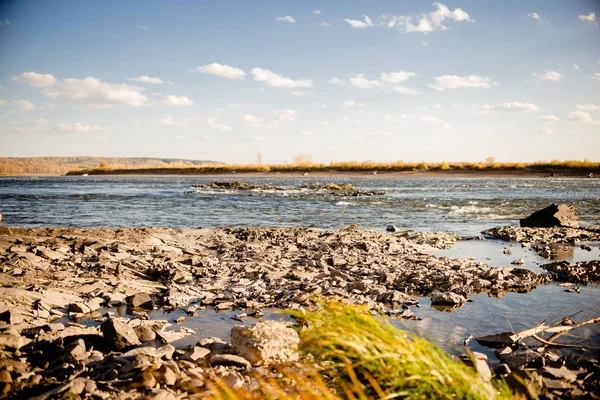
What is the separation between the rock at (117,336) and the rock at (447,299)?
17.0ft

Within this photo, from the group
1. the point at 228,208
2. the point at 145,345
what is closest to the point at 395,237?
the point at 145,345

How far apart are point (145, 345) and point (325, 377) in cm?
264

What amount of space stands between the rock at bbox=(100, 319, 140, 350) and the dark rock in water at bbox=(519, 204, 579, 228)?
17366mm

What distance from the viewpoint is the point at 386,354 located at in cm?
281

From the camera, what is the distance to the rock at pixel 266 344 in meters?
4.53

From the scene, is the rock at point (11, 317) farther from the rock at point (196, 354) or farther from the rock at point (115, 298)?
the rock at point (196, 354)

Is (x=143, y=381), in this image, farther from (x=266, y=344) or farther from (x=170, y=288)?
(x=170, y=288)

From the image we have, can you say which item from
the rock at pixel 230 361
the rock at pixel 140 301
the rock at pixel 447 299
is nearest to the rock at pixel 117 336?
the rock at pixel 230 361

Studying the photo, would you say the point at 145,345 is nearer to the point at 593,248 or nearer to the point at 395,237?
the point at 395,237

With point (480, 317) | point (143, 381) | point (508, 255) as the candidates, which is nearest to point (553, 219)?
point (508, 255)

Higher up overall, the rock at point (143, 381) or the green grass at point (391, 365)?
the green grass at point (391, 365)

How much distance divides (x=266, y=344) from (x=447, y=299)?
4.06 metres

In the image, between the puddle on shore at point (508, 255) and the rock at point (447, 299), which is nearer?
the rock at point (447, 299)

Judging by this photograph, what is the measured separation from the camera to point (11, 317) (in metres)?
5.37
